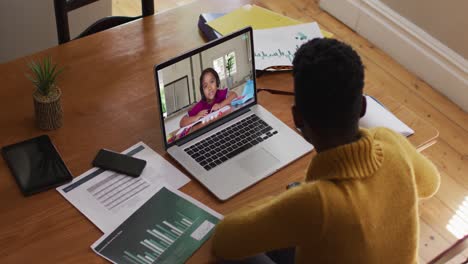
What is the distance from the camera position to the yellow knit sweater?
119cm

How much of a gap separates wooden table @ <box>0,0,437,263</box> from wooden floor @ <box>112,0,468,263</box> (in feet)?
1.89

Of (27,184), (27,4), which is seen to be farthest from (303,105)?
(27,4)

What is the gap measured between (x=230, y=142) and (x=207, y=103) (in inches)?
4.9

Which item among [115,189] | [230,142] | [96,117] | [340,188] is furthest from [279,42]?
[340,188]

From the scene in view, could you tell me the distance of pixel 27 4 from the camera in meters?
2.58

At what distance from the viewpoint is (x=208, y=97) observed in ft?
5.41

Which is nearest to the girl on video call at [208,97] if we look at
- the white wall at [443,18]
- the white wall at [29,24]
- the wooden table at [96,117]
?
the wooden table at [96,117]

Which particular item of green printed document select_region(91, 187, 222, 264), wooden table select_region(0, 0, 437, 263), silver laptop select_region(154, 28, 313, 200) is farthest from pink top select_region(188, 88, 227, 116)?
green printed document select_region(91, 187, 222, 264)

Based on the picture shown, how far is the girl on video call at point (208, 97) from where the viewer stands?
163 centimetres

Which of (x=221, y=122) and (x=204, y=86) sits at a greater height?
(x=204, y=86)

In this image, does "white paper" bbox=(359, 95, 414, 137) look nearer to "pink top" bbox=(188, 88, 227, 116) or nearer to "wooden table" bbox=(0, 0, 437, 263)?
"wooden table" bbox=(0, 0, 437, 263)

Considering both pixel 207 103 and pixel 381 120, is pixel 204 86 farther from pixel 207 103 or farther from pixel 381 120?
pixel 381 120

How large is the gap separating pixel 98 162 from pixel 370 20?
213 cm

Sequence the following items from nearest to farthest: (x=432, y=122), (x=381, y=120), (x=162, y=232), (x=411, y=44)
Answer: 1. (x=162, y=232)
2. (x=381, y=120)
3. (x=432, y=122)
4. (x=411, y=44)
